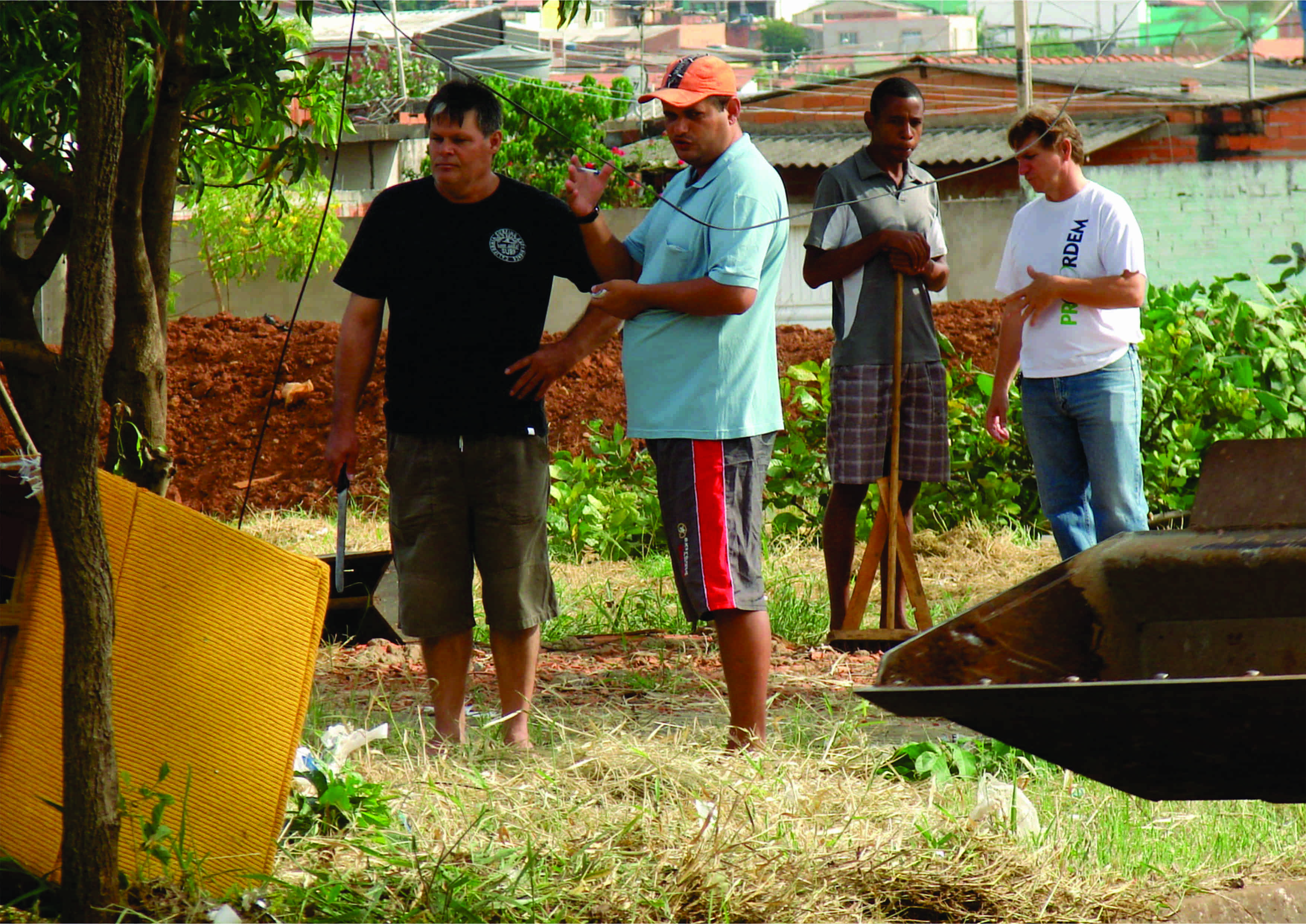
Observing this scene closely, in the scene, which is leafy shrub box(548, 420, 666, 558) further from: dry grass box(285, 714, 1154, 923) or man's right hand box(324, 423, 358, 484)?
dry grass box(285, 714, 1154, 923)

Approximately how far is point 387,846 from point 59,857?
0.59m

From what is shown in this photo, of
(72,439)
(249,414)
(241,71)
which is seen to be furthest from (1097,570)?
(249,414)

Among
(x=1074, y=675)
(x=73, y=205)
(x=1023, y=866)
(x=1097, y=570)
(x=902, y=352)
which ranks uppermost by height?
(x=73, y=205)

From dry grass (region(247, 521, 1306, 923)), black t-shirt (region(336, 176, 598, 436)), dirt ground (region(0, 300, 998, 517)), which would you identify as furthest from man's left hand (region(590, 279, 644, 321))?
dirt ground (region(0, 300, 998, 517))

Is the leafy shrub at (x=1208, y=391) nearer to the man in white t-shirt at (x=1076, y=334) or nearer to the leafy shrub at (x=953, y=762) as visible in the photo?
the man in white t-shirt at (x=1076, y=334)

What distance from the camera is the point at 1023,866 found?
112 inches

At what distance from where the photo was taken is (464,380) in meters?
3.62

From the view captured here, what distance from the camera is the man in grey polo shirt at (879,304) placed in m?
4.75

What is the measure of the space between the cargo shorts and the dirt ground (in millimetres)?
5230

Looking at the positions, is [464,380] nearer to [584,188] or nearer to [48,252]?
[584,188]

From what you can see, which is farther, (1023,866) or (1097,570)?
(1023,866)

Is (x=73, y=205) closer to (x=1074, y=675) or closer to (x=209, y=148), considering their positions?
(x=1074, y=675)

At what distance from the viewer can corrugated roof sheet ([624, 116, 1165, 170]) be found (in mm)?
17578

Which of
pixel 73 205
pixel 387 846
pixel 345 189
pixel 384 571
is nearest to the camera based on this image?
pixel 73 205
